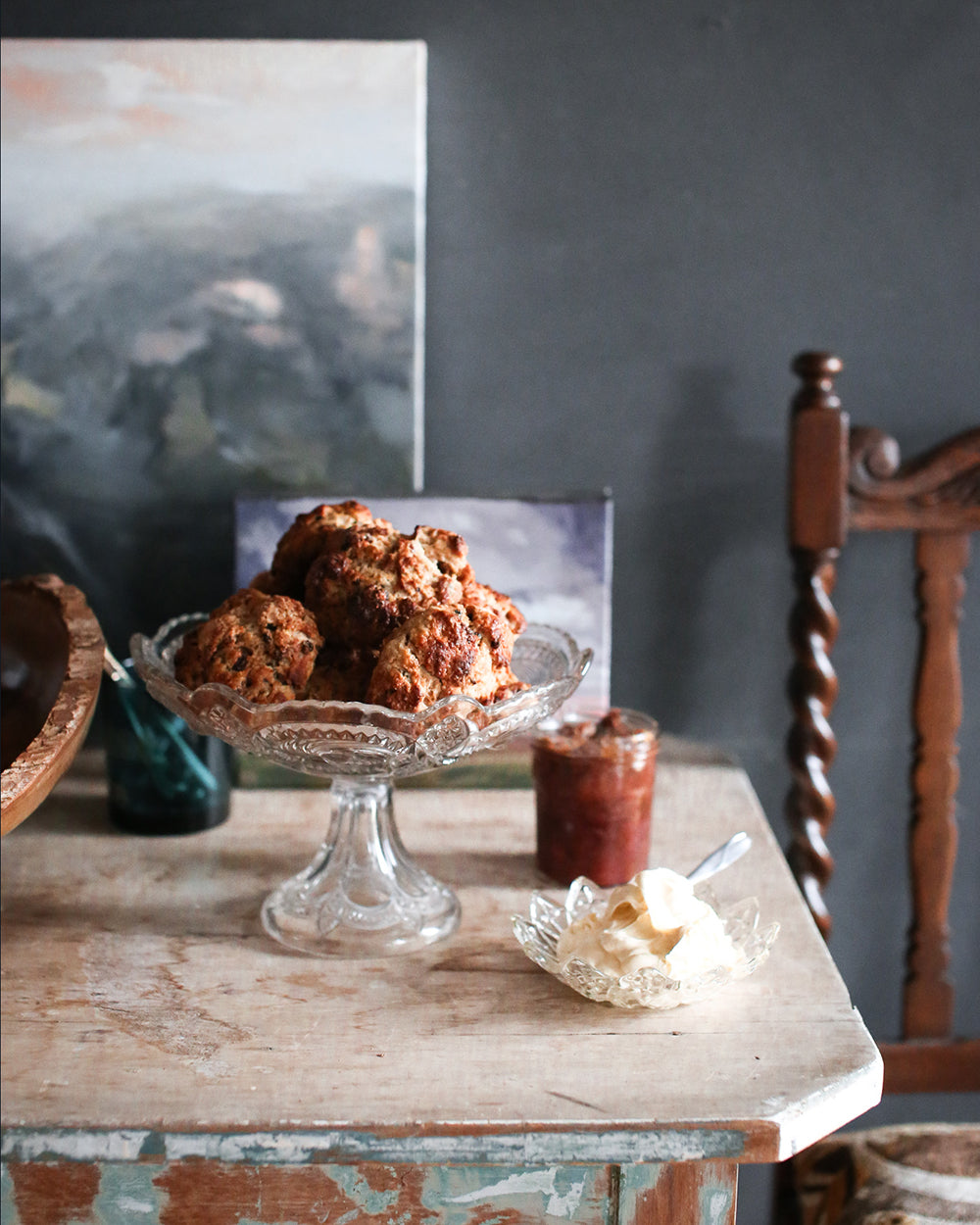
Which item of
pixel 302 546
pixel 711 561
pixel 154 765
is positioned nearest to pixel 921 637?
pixel 711 561

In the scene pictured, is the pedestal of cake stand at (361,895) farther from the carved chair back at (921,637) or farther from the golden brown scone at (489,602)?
the carved chair back at (921,637)

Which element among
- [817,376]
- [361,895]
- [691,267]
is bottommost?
[361,895]

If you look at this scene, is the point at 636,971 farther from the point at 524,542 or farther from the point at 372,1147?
the point at 524,542

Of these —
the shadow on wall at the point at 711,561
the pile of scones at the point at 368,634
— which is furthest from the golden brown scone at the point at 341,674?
the shadow on wall at the point at 711,561

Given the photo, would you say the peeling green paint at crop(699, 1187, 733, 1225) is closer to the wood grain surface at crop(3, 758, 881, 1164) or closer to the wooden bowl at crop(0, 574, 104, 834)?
the wood grain surface at crop(3, 758, 881, 1164)

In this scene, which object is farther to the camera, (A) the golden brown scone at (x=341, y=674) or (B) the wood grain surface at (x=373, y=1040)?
(A) the golden brown scone at (x=341, y=674)

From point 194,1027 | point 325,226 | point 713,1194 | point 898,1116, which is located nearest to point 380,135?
point 325,226

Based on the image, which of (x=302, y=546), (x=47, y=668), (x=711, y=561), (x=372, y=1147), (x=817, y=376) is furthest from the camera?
(x=711, y=561)
